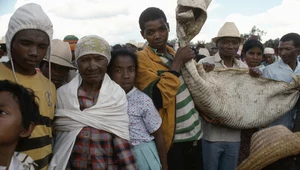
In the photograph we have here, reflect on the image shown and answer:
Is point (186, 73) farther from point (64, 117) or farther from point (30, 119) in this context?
point (30, 119)

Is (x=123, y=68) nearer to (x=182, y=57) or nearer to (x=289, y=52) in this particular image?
(x=182, y=57)

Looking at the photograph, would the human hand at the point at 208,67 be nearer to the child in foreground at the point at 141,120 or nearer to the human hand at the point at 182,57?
the human hand at the point at 182,57

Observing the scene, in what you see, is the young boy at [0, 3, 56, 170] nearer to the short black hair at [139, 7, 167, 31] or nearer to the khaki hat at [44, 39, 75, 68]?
the khaki hat at [44, 39, 75, 68]

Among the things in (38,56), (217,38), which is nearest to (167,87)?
(38,56)

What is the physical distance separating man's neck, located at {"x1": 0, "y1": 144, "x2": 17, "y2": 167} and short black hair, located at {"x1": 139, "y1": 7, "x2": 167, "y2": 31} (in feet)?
4.61

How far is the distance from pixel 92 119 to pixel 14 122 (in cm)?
55

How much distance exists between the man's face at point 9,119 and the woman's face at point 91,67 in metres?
0.63

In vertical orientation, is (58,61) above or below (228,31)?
below

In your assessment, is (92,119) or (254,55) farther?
(254,55)

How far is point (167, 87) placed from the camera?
2275 millimetres

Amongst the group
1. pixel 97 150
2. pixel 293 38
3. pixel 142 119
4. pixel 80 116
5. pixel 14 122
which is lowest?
pixel 97 150

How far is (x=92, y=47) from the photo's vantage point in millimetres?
2100

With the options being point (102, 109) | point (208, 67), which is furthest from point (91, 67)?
point (208, 67)

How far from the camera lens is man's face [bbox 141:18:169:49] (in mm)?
2439
